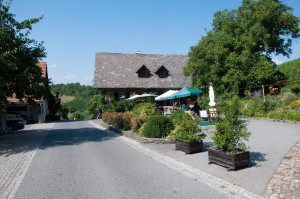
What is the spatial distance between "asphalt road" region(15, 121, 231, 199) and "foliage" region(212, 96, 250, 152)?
1427mm

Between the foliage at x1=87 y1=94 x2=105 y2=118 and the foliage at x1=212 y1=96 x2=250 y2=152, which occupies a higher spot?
the foliage at x1=87 y1=94 x2=105 y2=118

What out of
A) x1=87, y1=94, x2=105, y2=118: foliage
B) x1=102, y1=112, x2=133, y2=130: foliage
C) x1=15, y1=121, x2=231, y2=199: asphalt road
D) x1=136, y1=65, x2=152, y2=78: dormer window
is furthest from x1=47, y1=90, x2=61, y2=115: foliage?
x1=15, y1=121, x2=231, y2=199: asphalt road

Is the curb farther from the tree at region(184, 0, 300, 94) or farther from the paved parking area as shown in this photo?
the tree at region(184, 0, 300, 94)

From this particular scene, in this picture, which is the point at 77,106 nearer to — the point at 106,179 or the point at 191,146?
the point at 191,146

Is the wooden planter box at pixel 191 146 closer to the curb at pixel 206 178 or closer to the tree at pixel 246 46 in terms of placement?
the curb at pixel 206 178

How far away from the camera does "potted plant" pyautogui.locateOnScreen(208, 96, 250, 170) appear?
8344mm

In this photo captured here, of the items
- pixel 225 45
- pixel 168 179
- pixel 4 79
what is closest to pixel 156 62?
pixel 225 45

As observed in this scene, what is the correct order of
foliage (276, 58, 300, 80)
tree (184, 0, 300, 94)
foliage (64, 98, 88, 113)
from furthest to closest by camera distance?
foliage (64, 98, 88, 113) → foliage (276, 58, 300, 80) → tree (184, 0, 300, 94)

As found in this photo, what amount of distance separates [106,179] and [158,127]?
6426 millimetres

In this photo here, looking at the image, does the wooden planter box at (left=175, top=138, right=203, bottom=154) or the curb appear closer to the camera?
the curb

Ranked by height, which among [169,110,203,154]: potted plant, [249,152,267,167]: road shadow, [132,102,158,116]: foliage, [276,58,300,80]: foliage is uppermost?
[276,58,300,80]: foliage

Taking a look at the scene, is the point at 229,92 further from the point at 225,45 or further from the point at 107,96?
the point at 107,96

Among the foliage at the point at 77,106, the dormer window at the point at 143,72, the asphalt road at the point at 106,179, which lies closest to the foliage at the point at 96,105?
the dormer window at the point at 143,72

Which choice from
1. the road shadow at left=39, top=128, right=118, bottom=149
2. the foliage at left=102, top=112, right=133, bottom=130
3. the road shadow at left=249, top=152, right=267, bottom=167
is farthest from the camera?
the foliage at left=102, top=112, right=133, bottom=130
